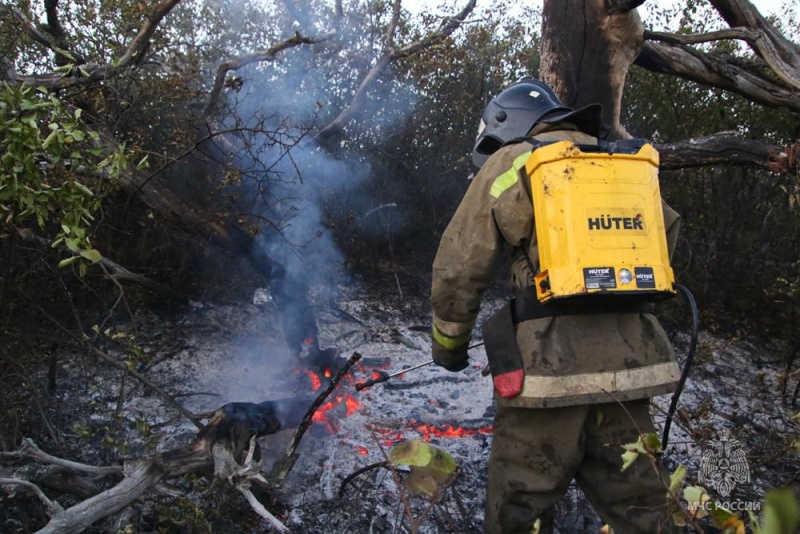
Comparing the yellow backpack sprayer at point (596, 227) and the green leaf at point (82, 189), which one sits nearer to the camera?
the yellow backpack sprayer at point (596, 227)

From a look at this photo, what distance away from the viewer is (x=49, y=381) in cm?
372

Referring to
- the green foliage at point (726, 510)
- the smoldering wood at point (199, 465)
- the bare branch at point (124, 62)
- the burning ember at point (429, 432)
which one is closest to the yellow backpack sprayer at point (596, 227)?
the green foliage at point (726, 510)

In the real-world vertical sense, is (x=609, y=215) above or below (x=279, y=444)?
above

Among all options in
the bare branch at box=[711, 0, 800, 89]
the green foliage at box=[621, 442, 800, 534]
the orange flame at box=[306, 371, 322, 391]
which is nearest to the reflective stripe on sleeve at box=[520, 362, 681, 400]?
the green foliage at box=[621, 442, 800, 534]

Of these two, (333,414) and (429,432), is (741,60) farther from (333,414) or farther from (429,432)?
(333,414)

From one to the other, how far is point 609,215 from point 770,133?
4.87 metres

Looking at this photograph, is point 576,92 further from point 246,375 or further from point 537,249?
point 246,375

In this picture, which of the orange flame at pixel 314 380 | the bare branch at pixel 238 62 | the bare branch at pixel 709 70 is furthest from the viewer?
the bare branch at pixel 238 62

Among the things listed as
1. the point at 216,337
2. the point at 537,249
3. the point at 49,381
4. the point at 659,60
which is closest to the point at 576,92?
the point at 659,60

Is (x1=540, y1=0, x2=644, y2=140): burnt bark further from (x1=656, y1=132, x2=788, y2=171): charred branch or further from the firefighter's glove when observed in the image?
the firefighter's glove

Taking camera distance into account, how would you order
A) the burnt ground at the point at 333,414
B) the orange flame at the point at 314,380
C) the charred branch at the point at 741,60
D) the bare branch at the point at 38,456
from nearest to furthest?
the bare branch at the point at 38,456 → the burnt ground at the point at 333,414 → the charred branch at the point at 741,60 → the orange flame at the point at 314,380

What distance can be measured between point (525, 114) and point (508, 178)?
0.47 m

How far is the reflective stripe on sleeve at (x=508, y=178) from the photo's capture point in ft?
7.20

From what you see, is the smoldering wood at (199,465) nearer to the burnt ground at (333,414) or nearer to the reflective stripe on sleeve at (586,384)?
the burnt ground at (333,414)
